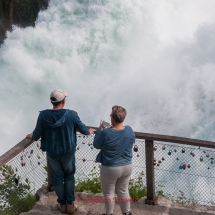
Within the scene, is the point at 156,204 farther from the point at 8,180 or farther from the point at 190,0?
the point at 190,0

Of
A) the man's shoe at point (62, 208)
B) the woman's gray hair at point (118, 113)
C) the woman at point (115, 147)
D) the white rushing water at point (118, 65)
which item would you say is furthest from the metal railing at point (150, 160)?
the white rushing water at point (118, 65)

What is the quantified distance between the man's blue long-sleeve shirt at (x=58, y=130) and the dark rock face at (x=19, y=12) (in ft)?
40.7

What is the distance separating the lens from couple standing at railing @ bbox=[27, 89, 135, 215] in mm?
3266

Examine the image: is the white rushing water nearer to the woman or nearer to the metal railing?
the metal railing

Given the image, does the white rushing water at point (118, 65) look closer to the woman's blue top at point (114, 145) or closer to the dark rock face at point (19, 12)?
the dark rock face at point (19, 12)

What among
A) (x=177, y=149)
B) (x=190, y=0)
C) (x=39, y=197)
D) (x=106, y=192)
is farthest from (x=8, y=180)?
(x=190, y=0)

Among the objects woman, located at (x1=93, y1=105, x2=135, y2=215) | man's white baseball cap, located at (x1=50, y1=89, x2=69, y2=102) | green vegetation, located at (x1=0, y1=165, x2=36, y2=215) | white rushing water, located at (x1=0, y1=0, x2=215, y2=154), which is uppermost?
white rushing water, located at (x1=0, y1=0, x2=215, y2=154)

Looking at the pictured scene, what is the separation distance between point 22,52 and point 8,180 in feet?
34.0

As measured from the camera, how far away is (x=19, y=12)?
15.7 metres

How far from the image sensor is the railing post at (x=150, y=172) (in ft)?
12.9

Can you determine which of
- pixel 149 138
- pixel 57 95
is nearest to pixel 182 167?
pixel 149 138

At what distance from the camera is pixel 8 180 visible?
3.95m

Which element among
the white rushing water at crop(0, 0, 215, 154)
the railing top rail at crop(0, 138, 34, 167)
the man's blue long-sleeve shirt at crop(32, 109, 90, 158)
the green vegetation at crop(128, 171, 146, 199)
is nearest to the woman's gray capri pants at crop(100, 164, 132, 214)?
the man's blue long-sleeve shirt at crop(32, 109, 90, 158)

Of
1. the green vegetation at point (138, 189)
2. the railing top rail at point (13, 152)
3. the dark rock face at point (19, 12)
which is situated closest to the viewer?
the railing top rail at point (13, 152)
